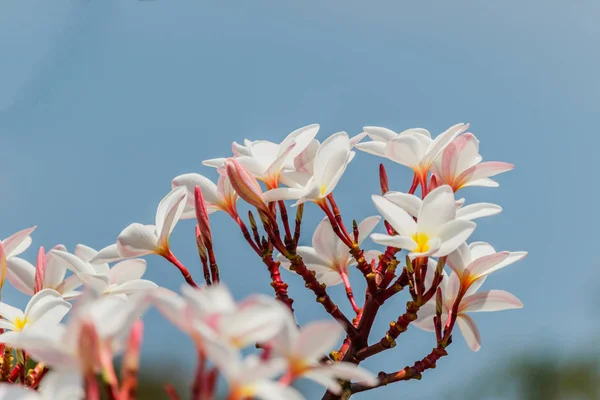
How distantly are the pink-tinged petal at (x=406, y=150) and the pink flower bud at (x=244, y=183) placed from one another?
161 millimetres

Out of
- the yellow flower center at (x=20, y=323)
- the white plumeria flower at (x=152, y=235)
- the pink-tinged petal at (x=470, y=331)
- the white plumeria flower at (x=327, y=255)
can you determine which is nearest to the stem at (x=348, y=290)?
the white plumeria flower at (x=327, y=255)

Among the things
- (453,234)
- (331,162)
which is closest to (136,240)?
(331,162)

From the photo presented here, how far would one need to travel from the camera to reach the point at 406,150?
0.78m

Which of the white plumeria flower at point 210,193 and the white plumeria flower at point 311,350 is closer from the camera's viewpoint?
the white plumeria flower at point 311,350

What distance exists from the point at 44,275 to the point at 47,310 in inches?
6.0

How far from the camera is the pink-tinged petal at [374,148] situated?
2.62ft

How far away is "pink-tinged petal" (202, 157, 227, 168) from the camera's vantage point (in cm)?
82

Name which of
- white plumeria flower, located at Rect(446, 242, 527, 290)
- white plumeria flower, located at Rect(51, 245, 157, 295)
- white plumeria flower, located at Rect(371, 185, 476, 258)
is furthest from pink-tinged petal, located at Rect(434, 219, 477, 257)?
white plumeria flower, located at Rect(51, 245, 157, 295)

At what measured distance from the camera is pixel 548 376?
9.05 meters

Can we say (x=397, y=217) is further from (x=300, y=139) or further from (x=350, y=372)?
(x=350, y=372)

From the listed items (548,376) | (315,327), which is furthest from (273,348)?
(548,376)

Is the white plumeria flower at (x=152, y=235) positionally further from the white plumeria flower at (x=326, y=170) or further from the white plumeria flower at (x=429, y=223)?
the white plumeria flower at (x=429, y=223)

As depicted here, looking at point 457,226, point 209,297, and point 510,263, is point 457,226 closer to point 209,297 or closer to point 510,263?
point 510,263

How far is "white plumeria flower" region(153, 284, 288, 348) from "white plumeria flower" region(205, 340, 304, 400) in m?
0.01
